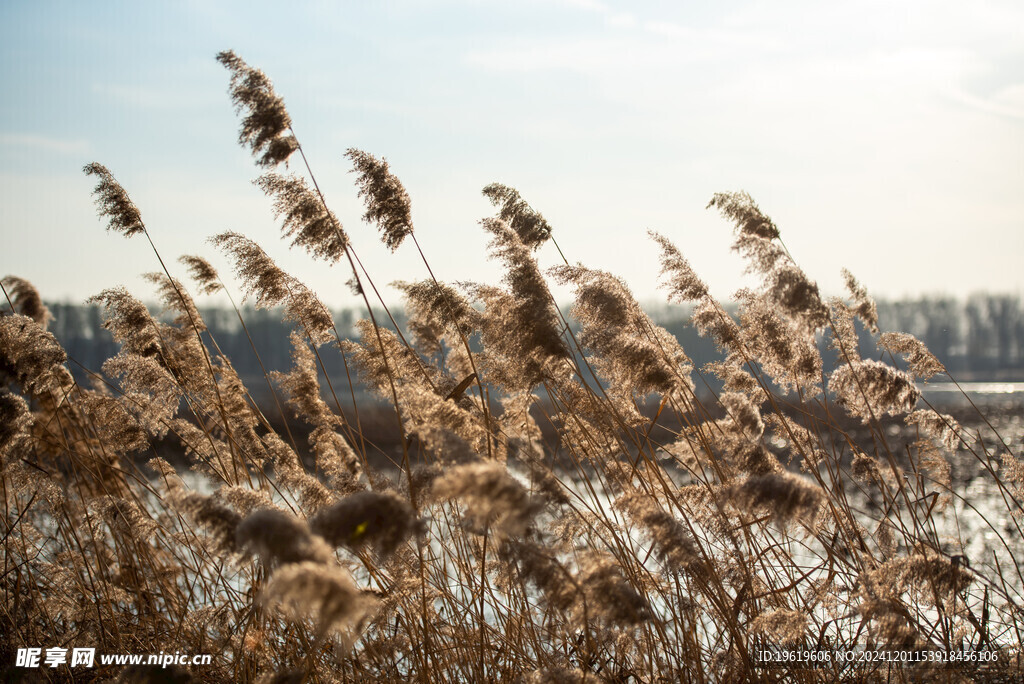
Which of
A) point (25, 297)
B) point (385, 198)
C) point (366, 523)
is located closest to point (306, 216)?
point (385, 198)

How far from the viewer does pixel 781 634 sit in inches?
101

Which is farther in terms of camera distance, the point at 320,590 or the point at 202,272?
the point at 202,272

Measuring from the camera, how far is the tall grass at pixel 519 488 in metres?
2.57

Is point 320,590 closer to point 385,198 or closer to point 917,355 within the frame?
point 385,198

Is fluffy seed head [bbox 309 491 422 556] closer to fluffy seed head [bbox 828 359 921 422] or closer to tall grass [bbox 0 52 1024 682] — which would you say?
tall grass [bbox 0 52 1024 682]

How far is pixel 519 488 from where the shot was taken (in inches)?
69.9

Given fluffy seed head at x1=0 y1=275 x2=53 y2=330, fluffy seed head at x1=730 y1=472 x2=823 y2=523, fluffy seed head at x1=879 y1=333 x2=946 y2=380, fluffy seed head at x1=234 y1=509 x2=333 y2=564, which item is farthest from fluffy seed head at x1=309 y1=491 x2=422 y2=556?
fluffy seed head at x1=0 y1=275 x2=53 y2=330

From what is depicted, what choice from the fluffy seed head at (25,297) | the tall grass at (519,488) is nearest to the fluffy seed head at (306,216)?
the tall grass at (519,488)

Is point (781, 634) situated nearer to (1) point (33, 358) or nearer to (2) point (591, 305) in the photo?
(2) point (591, 305)

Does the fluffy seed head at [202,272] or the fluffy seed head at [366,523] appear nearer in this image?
the fluffy seed head at [366,523]

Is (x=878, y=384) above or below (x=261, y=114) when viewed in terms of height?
below

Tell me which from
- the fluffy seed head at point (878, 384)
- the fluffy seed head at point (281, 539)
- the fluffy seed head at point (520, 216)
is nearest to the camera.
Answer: the fluffy seed head at point (281, 539)

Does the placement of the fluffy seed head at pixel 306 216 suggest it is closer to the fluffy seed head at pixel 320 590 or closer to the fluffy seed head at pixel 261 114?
the fluffy seed head at pixel 261 114

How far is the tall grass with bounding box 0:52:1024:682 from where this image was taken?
2.57m
